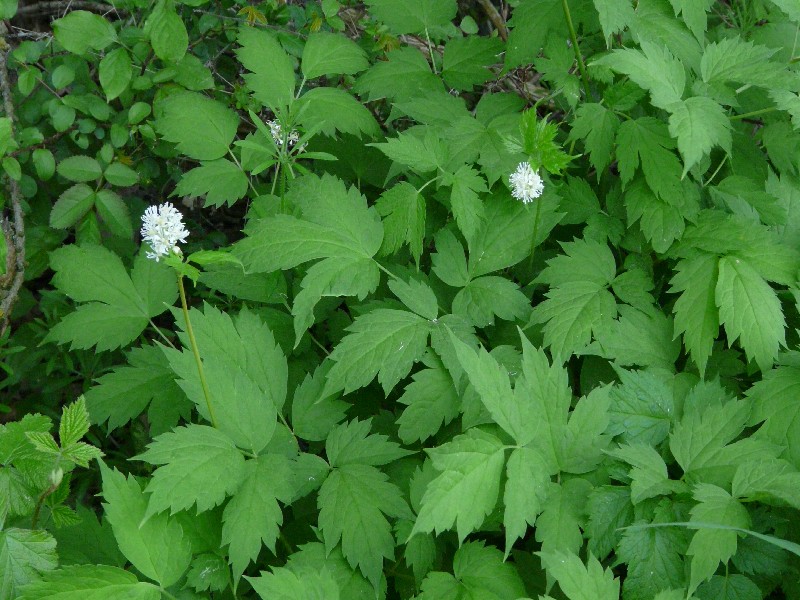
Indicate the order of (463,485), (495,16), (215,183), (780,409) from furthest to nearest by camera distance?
(495,16), (215,183), (780,409), (463,485)

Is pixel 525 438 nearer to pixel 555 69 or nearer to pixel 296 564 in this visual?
pixel 296 564

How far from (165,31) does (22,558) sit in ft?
5.68

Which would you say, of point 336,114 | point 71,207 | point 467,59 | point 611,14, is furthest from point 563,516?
point 71,207

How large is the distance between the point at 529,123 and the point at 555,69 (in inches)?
18.0

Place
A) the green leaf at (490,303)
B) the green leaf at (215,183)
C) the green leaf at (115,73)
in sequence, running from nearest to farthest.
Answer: the green leaf at (490,303) → the green leaf at (215,183) → the green leaf at (115,73)

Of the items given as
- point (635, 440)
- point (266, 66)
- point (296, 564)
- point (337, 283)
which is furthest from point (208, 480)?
point (266, 66)

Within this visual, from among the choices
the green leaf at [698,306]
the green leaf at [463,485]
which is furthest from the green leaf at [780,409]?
the green leaf at [463,485]

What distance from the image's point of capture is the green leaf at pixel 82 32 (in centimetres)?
→ 243

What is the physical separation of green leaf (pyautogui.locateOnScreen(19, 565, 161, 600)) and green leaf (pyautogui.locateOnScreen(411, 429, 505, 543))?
2.05 ft

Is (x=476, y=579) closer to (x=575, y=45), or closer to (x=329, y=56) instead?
(x=575, y=45)

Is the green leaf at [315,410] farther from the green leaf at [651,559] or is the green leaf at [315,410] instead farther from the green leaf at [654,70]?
the green leaf at [654,70]

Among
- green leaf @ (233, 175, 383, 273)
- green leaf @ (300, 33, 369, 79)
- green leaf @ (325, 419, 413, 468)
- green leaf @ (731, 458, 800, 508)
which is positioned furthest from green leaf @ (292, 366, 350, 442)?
green leaf @ (300, 33, 369, 79)

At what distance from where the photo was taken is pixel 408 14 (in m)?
2.56

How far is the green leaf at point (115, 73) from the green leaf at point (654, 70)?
62.7 inches
